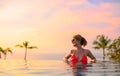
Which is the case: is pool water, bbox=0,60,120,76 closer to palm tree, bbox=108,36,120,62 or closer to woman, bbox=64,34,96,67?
woman, bbox=64,34,96,67

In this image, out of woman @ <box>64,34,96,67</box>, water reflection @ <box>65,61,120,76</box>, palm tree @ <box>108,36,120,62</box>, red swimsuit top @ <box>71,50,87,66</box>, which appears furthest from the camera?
palm tree @ <box>108,36,120,62</box>

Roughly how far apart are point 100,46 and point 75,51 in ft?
266

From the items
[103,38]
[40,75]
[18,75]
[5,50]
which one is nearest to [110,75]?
[40,75]

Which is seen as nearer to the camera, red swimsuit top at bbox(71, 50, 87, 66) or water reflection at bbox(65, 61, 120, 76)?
water reflection at bbox(65, 61, 120, 76)

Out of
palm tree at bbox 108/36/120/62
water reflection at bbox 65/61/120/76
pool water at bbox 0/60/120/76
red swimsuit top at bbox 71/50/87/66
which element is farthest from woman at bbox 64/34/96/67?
palm tree at bbox 108/36/120/62

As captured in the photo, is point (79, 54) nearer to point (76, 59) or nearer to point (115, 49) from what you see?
point (76, 59)

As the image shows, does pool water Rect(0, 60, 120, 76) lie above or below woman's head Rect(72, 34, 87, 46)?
below

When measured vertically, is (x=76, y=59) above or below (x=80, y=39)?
below

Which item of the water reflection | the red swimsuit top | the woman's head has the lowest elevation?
the water reflection

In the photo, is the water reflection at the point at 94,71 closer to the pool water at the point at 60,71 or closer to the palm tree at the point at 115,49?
the pool water at the point at 60,71

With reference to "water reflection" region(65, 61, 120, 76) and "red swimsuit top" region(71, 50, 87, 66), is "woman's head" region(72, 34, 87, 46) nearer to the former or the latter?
"red swimsuit top" region(71, 50, 87, 66)

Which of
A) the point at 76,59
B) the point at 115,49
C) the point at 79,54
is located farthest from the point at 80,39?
the point at 115,49

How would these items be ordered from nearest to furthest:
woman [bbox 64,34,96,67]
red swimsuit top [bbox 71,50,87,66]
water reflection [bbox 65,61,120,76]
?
1. water reflection [bbox 65,61,120,76]
2. woman [bbox 64,34,96,67]
3. red swimsuit top [bbox 71,50,87,66]

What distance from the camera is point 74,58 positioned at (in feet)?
40.5
